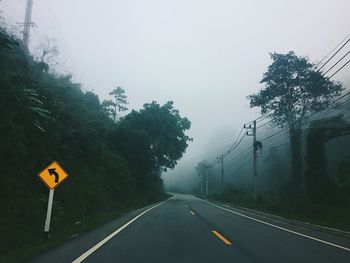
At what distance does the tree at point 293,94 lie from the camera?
119 feet

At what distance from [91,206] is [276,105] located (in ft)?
77.4

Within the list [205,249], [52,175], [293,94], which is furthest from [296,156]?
[205,249]

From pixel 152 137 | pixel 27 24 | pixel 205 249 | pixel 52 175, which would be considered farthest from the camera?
pixel 152 137

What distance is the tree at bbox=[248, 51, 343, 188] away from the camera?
3628 cm

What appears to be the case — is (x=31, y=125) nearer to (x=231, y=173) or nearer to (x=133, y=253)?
(x=133, y=253)

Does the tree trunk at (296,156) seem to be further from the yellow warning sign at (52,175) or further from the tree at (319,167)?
the yellow warning sign at (52,175)

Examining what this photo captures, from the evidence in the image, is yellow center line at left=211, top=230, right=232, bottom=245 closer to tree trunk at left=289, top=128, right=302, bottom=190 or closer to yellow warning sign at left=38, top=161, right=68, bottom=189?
yellow warning sign at left=38, top=161, right=68, bottom=189

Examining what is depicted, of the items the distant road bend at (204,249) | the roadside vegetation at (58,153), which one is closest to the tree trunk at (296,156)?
the roadside vegetation at (58,153)

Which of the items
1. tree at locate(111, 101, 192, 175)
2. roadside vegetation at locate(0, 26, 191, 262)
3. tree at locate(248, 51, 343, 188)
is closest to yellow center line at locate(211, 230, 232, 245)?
roadside vegetation at locate(0, 26, 191, 262)

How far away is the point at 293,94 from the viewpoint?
126 ft

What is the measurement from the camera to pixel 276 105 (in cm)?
3950

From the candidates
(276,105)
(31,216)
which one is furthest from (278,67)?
(31,216)

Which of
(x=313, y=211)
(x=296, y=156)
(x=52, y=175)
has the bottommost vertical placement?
(x=52, y=175)

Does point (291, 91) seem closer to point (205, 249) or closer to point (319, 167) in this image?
point (319, 167)
